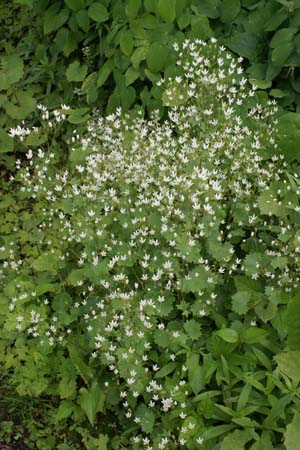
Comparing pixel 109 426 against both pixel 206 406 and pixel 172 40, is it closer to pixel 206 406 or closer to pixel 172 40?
pixel 206 406

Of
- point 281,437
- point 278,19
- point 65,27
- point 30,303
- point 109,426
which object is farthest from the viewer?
point 65,27

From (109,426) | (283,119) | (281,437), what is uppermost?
(283,119)

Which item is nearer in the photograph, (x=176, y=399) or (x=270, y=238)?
(x=176, y=399)

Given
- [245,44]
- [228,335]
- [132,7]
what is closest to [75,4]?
[132,7]

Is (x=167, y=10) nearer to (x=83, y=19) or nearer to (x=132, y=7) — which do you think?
(x=132, y=7)

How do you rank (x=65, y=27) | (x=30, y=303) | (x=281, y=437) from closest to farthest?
(x=281, y=437) → (x=30, y=303) → (x=65, y=27)

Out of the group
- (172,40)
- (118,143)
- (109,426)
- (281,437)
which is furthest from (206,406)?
(172,40)

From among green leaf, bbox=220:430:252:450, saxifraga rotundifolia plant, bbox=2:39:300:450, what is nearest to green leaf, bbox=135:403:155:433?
saxifraga rotundifolia plant, bbox=2:39:300:450

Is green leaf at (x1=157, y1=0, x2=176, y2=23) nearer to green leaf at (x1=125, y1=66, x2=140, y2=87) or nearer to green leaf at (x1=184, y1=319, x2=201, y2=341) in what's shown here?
green leaf at (x1=125, y1=66, x2=140, y2=87)

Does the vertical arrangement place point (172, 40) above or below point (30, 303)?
above
